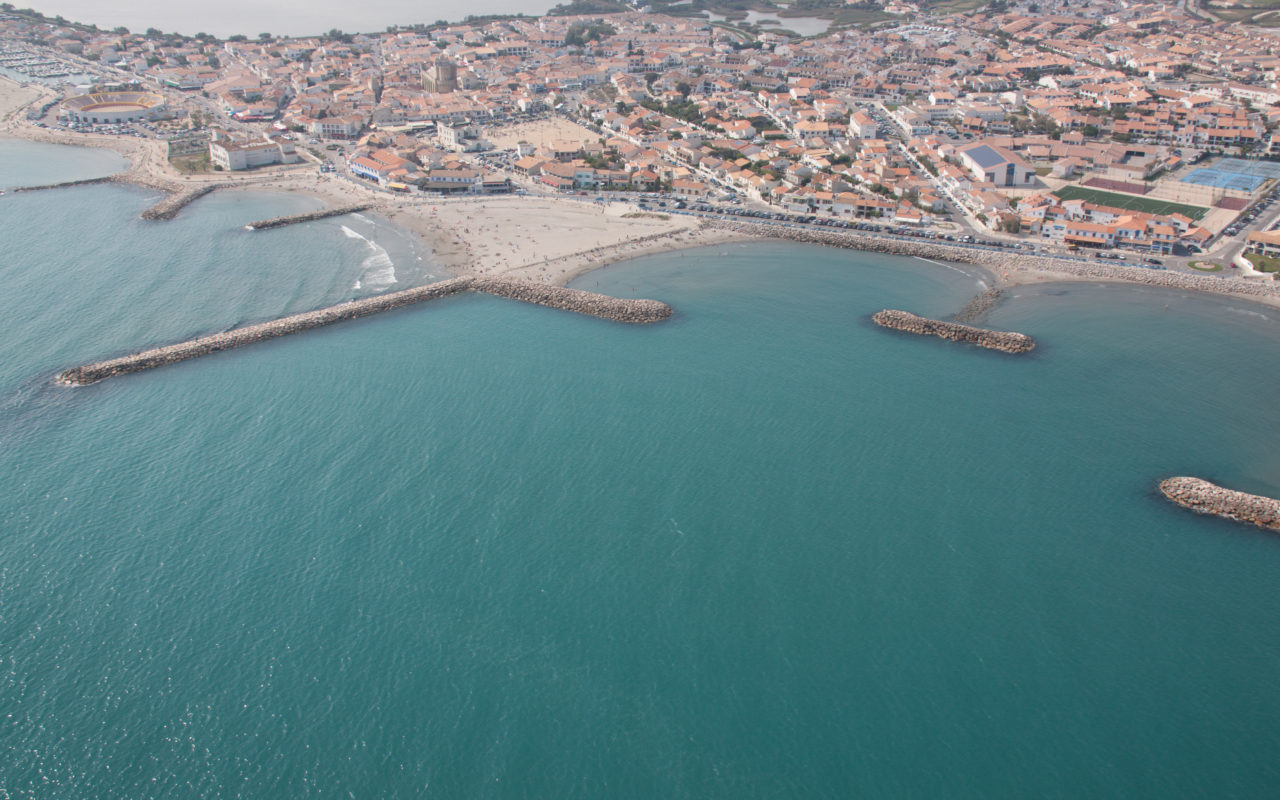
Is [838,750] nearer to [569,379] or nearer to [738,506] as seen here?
[738,506]

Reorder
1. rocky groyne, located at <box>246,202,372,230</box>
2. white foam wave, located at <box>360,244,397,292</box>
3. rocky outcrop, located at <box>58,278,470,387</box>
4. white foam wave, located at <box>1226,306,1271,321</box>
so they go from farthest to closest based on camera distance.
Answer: rocky groyne, located at <box>246,202,372,230</box>
white foam wave, located at <box>360,244,397,292</box>
white foam wave, located at <box>1226,306,1271,321</box>
rocky outcrop, located at <box>58,278,470,387</box>

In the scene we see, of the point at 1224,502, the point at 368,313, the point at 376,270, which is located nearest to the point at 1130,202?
the point at 1224,502

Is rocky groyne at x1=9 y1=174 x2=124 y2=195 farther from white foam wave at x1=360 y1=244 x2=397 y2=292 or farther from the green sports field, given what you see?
the green sports field

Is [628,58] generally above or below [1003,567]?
above

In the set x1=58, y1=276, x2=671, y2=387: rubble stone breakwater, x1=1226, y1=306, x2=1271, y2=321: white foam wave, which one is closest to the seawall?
x1=58, y1=276, x2=671, y2=387: rubble stone breakwater

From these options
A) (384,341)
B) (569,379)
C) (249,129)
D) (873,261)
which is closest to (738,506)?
(569,379)
